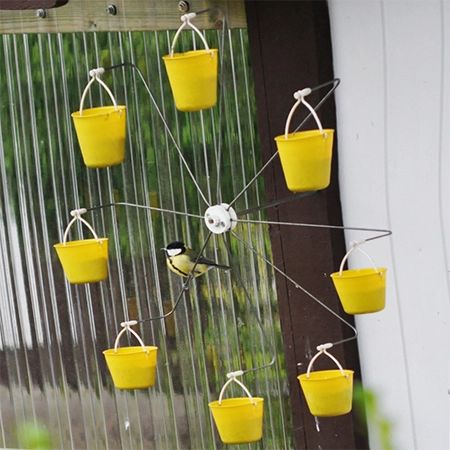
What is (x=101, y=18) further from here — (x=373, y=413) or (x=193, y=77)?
(x=373, y=413)

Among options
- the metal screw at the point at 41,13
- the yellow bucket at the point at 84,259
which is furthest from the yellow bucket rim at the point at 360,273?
the metal screw at the point at 41,13

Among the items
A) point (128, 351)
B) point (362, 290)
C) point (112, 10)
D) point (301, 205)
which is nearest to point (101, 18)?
point (112, 10)

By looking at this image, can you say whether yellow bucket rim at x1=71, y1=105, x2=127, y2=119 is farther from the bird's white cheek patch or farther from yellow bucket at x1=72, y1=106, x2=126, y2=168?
the bird's white cheek patch

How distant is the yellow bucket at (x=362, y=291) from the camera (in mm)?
1974

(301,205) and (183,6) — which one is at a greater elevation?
(183,6)

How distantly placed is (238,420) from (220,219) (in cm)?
43

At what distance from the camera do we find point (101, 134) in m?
1.94

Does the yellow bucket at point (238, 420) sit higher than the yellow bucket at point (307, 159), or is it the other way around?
the yellow bucket at point (307, 159)

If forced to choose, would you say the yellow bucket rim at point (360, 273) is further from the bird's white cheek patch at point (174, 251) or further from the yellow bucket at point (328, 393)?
the bird's white cheek patch at point (174, 251)

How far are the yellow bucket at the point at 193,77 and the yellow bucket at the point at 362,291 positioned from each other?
475mm

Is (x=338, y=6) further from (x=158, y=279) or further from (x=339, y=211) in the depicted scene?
(x=158, y=279)

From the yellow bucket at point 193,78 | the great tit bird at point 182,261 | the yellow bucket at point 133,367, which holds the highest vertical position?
the yellow bucket at point 193,78

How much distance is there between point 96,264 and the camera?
206 centimetres

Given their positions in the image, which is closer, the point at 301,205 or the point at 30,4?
the point at 30,4
